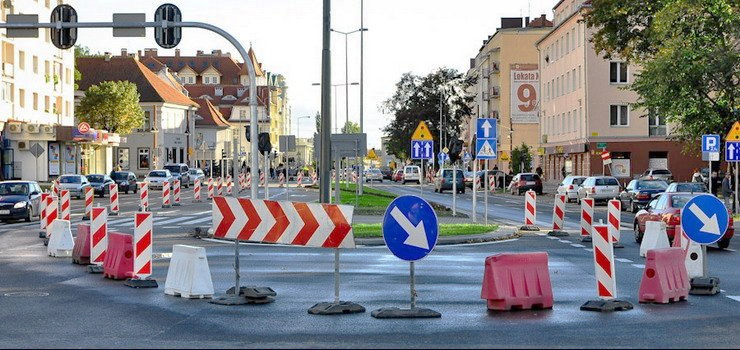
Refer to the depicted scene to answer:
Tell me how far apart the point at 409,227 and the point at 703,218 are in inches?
179

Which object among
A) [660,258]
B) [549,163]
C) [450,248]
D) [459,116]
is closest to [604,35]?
[450,248]

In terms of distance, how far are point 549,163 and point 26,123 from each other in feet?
142

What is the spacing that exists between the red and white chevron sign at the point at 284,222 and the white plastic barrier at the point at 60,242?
858 centimetres

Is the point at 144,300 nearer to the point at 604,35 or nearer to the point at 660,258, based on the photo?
the point at 660,258

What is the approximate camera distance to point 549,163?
10006cm

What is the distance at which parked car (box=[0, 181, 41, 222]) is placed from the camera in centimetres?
3831

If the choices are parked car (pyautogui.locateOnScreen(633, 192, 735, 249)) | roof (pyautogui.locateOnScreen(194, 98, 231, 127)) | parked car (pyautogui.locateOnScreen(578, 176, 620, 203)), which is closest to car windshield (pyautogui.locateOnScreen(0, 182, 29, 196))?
parked car (pyautogui.locateOnScreen(633, 192, 735, 249))

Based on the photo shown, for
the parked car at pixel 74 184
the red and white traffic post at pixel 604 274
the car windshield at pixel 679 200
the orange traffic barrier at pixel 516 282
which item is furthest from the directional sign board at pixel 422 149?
the parked car at pixel 74 184

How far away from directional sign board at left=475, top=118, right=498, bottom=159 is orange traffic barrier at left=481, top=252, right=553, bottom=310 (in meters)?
17.5

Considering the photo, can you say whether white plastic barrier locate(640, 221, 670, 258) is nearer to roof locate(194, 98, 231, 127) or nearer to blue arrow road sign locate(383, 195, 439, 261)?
blue arrow road sign locate(383, 195, 439, 261)

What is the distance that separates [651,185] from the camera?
48844mm

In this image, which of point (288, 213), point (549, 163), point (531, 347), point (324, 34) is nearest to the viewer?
point (531, 347)

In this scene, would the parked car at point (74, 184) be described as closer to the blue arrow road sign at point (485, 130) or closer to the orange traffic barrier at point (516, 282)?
the blue arrow road sign at point (485, 130)

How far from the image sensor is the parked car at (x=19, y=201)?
38.3 m
